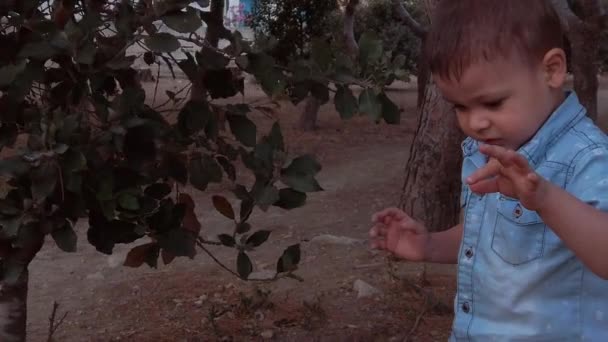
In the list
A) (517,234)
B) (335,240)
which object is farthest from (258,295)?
(517,234)

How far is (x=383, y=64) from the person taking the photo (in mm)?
2449

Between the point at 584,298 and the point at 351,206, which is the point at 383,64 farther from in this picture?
the point at 351,206

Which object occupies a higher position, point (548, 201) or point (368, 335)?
point (548, 201)

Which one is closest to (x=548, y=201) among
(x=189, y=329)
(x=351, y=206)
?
(x=189, y=329)

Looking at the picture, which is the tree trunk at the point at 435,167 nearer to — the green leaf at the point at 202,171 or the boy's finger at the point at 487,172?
the green leaf at the point at 202,171

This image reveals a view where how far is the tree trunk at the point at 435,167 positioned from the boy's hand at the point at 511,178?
3.19 meters

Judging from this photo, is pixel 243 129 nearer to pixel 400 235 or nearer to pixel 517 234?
pixel 400 235

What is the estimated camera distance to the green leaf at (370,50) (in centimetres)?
246

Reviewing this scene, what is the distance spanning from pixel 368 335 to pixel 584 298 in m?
1.88

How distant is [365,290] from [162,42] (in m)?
2.17

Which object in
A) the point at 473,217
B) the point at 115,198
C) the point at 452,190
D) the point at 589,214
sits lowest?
the point at 452,190

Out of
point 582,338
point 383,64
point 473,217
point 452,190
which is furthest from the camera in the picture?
point 452,190

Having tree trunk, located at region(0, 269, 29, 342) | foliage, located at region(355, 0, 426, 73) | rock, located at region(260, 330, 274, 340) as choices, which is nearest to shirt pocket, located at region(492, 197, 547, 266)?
tree trunk, located at region(0, 269, 29, 342)

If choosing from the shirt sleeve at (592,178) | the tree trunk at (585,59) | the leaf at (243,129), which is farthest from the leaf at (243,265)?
the tree trunk at (585,59)
